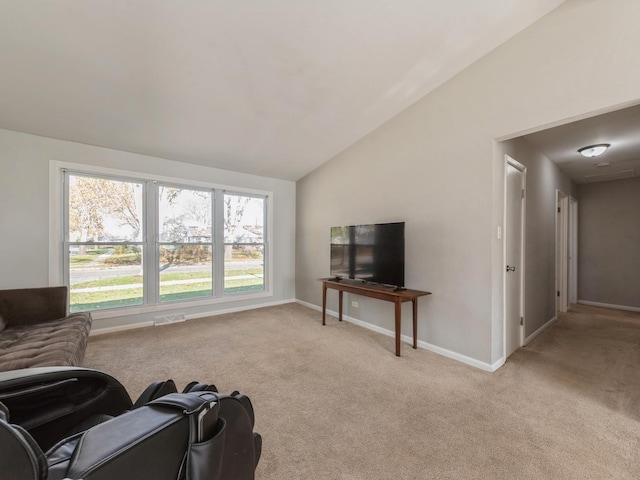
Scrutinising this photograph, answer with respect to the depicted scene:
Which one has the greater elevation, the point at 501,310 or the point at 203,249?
the point at 203,249

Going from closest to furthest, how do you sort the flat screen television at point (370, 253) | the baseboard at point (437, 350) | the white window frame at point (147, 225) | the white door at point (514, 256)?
the baseboard at point (437, 350) < the white door at point (514, 256) < the flat screen television at point (370, 253) < the white window frame at point (147, 225)

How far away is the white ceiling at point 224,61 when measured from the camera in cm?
199

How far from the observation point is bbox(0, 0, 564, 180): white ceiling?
1.99 metres

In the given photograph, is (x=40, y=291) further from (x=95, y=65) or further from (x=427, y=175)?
(x=427, y=175)

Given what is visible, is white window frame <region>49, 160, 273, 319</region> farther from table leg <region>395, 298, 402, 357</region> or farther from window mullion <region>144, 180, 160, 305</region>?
table leg <region>395, 298, 402, 357</region>

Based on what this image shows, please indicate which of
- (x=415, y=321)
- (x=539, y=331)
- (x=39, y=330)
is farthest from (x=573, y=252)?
(x=39, y=330)

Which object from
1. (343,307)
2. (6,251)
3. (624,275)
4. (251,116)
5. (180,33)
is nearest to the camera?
(180,33)

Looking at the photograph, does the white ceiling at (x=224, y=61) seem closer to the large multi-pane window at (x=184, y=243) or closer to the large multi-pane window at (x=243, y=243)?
the large multi-pane window at (x=184, y=243)

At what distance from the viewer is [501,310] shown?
2.67 m

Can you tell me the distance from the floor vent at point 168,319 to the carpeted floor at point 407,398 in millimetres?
259

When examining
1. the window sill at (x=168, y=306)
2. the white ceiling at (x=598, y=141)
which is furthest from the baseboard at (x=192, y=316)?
the white ceiling at (x=598, y=141)

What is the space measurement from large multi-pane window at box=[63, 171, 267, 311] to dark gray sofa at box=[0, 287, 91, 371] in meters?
0.83

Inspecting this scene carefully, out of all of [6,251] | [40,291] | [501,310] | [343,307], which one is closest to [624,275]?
[501,310]

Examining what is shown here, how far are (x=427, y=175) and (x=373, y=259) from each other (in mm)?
1115
